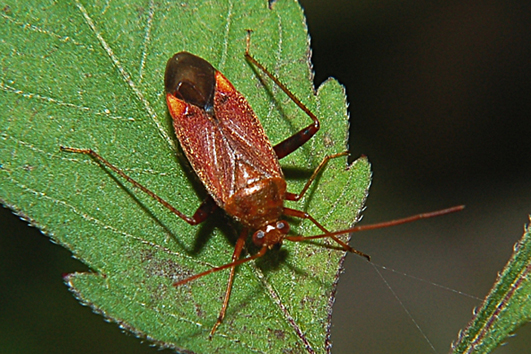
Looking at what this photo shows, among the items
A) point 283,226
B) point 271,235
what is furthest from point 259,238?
point 283,226

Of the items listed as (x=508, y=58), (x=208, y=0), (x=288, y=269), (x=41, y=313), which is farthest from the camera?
(x=508, y=58)

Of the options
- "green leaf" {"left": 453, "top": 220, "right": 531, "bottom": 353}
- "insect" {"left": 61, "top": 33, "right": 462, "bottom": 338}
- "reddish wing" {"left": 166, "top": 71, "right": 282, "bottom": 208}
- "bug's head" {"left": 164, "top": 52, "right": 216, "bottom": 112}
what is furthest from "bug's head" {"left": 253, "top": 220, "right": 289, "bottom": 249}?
"green leaf" {"left": 453, "top": 220, "right": 531, "bottom": 353}

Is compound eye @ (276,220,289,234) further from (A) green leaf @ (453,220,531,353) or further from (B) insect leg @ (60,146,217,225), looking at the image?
(A) green leaf @ (453,220,531,353)

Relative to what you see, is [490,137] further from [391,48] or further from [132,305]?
[132,305]

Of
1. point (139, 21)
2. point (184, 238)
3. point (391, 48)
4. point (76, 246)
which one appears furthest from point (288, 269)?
point (391, 48)

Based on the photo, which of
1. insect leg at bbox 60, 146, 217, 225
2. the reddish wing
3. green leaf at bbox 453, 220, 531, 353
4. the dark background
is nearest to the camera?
green leaf at bbox 453, 220, 531, 353
